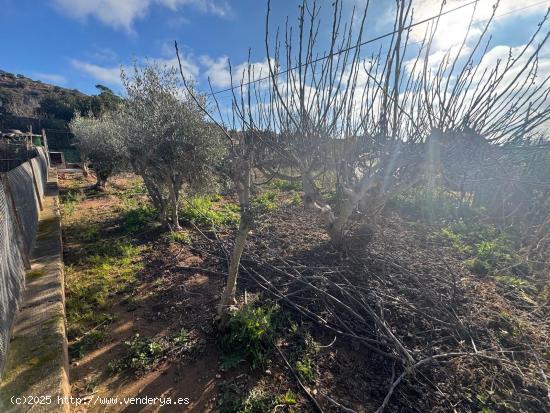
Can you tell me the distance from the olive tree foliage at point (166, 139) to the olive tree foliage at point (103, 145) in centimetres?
94

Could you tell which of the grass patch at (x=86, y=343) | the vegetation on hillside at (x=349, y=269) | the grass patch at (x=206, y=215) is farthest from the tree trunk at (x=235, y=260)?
the grass patch at (x=206, y=215)

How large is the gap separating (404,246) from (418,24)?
13.2ft

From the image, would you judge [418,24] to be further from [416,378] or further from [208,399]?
[208,399]

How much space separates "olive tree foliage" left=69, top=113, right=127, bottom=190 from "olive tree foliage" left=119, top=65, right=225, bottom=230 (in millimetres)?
944

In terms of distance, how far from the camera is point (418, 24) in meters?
2.80

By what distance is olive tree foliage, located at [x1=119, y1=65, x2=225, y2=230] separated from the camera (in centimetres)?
538

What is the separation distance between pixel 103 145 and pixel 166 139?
16.5 feet

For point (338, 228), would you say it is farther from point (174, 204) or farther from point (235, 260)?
point (174, 204)

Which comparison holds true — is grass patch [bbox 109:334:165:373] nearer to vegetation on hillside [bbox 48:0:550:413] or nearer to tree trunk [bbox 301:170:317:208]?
vegetation on hillside [bbox 48:0:550:413]

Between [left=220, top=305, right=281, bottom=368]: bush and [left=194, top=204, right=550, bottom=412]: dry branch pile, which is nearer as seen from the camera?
[left=194, top=204, right=550, bottom=412]: dry branch pile

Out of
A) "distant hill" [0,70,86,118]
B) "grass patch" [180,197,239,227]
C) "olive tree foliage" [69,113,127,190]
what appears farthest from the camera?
"distant hill" [0,70,86,118]

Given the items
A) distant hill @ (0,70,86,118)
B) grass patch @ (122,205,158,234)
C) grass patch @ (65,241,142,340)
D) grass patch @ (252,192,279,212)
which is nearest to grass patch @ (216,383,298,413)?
grass patch @ (65,241,142,340)

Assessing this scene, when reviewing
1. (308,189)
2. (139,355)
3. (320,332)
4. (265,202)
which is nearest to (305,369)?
(320,332)

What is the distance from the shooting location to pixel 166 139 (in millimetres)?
5348
